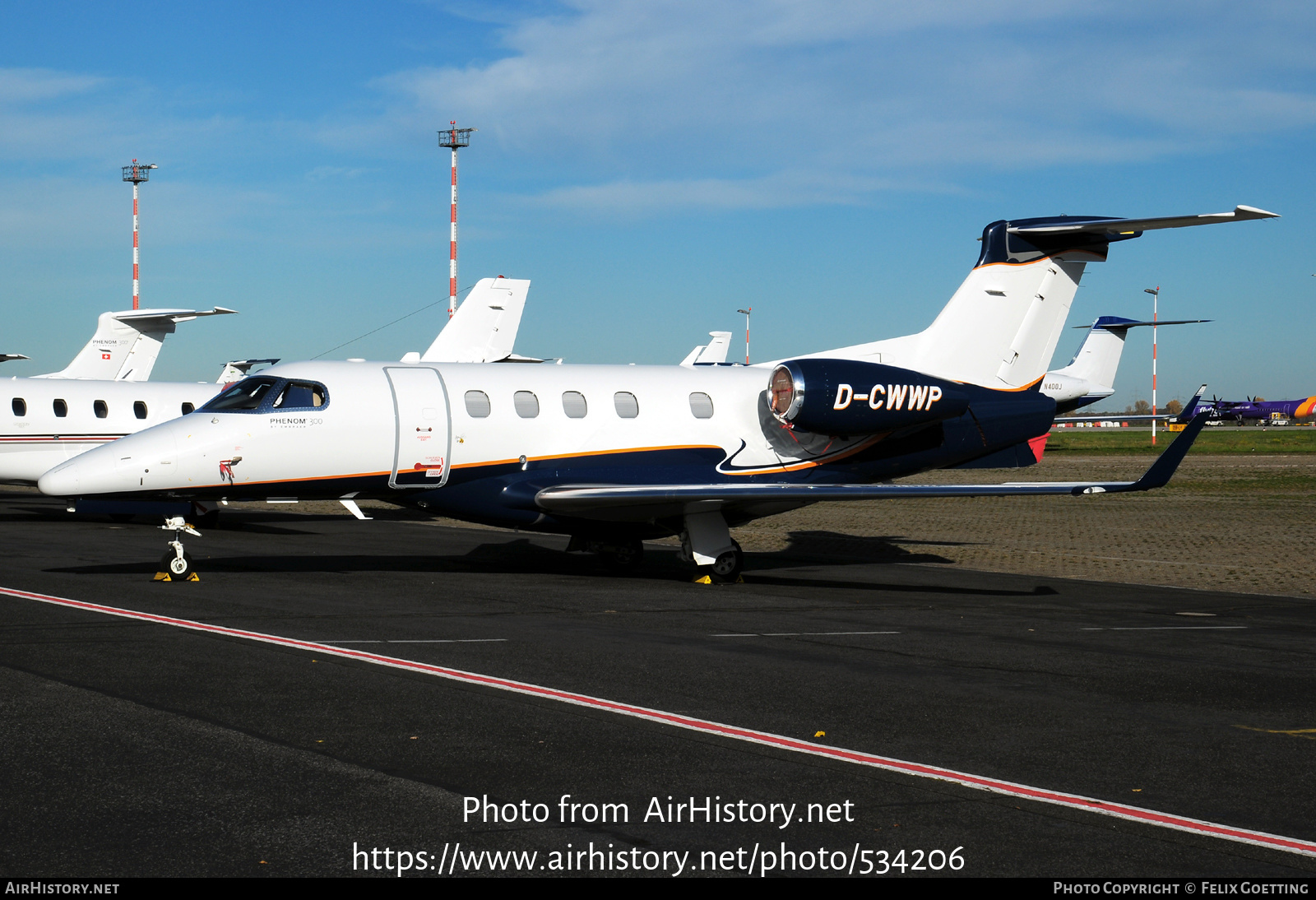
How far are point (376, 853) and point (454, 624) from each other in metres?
6.79

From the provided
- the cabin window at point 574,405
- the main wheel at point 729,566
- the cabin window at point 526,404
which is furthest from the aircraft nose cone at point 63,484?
the main wheel at point 729,566

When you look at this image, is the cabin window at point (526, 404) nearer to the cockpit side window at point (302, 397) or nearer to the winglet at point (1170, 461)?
the cockpit side window at point (302, 397)

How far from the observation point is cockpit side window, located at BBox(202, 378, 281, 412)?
606 inches

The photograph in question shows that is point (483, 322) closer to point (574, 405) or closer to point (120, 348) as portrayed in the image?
point (120, 348)

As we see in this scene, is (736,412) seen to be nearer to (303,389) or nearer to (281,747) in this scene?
(303,389)

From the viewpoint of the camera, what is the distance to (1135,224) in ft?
55.5

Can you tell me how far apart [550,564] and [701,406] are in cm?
333

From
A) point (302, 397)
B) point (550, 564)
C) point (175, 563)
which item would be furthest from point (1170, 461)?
point (175, 563)

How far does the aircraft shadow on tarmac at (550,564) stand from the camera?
54.1 feet

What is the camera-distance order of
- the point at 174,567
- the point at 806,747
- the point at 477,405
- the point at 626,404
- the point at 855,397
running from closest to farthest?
1. the point at 806,747
2. the point at 174,567
3. the point at 477,405
4. the point at 855,397
5. the point at 626,404

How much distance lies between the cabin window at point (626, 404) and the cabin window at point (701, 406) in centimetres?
82

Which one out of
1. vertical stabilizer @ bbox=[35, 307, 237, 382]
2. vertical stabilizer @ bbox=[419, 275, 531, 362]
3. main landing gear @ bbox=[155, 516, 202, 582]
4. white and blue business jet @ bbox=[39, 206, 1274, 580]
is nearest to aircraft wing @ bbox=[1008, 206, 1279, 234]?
white and blue business jet @ bbox=[39, 206, 1274, 580]

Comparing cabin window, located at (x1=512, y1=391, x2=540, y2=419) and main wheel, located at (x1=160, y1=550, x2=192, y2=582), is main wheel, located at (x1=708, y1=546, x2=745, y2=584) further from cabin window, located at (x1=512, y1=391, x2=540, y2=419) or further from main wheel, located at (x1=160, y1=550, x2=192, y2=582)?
main wheel, located at (x1=160, y1=550, x2=192, y2=582)

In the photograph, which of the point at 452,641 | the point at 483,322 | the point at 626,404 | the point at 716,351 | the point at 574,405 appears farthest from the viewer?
the point at 716,351
